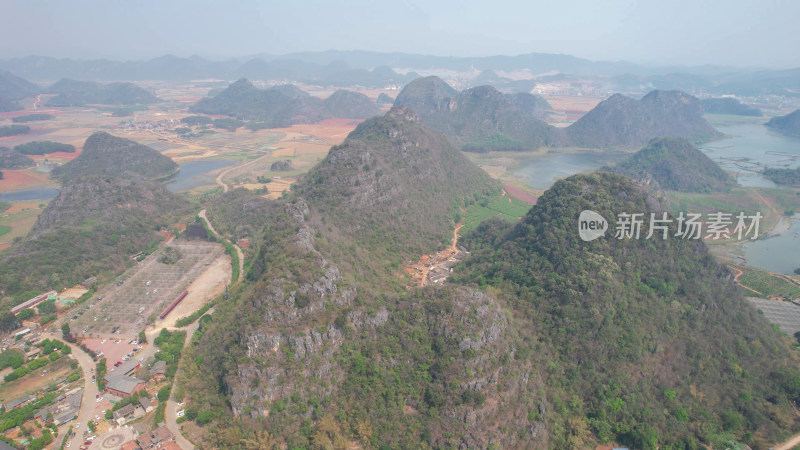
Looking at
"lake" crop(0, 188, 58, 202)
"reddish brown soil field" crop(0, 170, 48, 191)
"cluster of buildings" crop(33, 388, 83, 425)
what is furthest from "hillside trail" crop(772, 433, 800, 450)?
"reddish brown soil field" crop(0, 170, 48, 191)

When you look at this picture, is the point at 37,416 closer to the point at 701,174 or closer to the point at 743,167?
the point at 701,174

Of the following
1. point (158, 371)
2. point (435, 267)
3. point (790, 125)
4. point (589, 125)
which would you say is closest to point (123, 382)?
point (158, 371)

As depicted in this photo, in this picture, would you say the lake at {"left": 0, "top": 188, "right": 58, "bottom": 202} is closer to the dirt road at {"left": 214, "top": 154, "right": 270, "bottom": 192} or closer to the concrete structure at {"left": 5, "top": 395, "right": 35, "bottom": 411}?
the dirt road at {"left": 214, "top": 154, "right": 270, "bottom": 192}

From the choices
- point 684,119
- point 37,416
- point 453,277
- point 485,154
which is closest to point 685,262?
point 453,277

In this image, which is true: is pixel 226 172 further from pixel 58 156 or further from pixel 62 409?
pixel 62 409

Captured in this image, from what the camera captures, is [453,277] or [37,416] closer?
[37,416]
